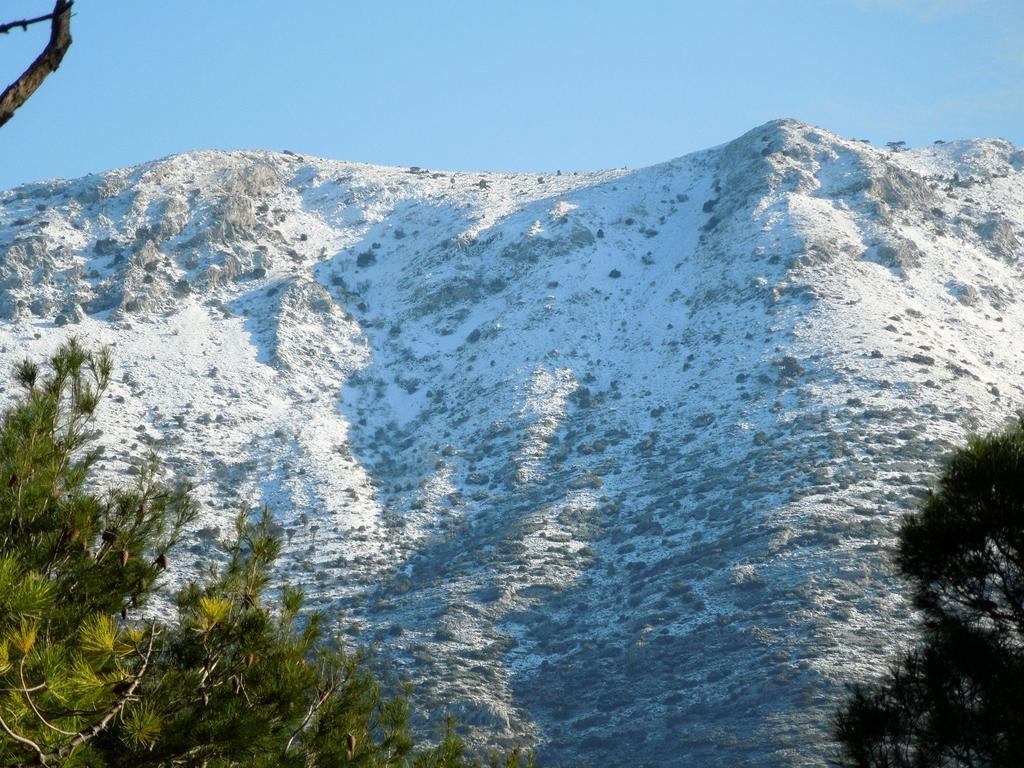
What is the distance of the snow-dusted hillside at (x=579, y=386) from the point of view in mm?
47062

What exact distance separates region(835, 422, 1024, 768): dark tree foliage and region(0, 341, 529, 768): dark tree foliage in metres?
3.74

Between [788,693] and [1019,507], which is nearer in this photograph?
[1019,507]

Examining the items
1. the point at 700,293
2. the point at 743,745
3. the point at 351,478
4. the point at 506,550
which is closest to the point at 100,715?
the point at 743,745

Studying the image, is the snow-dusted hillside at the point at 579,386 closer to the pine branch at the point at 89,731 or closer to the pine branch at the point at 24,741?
the pine branch at the point at 89,731

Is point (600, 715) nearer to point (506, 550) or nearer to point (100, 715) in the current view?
point (506, 550)

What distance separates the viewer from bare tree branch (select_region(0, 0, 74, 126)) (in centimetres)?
462

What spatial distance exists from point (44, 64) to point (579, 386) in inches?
2691

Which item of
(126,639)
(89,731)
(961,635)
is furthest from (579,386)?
(89,731)

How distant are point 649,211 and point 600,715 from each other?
2388 inches

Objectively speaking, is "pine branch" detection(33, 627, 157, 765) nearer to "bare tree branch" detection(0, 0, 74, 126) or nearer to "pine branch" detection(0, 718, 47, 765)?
"pine branch" detection(0, 718, 47, 765)

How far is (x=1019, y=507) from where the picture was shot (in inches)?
314

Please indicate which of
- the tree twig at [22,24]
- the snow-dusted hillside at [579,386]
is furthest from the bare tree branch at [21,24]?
the snow-dusted hillside at [579,386]

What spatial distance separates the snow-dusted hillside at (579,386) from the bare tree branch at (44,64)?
3578cm

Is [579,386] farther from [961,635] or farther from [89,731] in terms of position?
[89,731]
